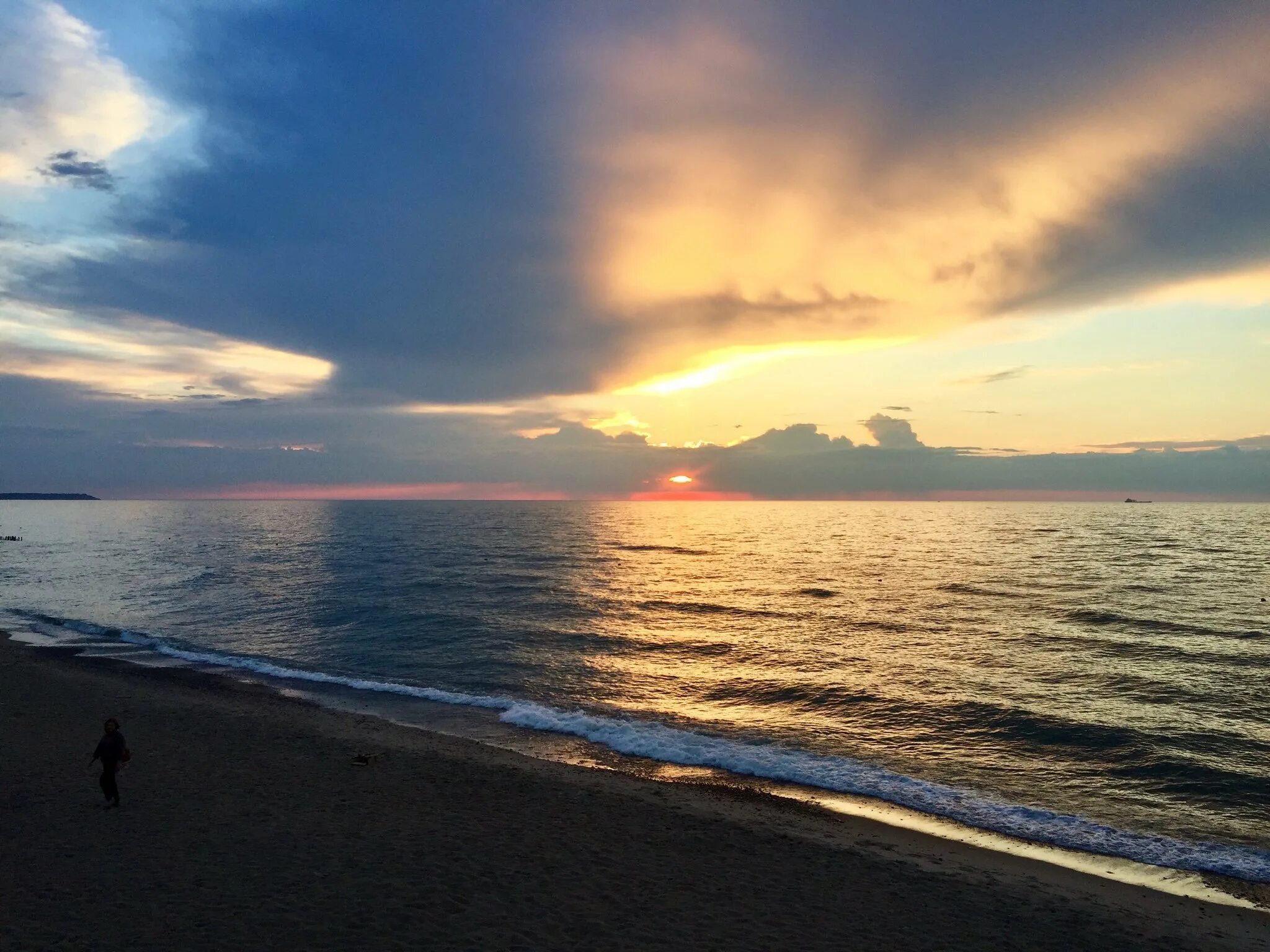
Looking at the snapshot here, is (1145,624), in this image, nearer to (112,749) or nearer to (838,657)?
(838,657)

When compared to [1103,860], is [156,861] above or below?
above

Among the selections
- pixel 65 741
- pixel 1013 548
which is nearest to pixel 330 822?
pixel 65 741

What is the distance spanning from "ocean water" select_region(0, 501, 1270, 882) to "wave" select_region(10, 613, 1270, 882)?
94mm

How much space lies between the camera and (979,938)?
12.7 meters

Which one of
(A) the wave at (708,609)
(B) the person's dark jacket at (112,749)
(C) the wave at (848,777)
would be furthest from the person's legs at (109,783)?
(A) the wave at (708,609)

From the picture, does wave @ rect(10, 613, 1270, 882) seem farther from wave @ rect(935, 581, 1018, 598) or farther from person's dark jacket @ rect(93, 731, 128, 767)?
wave @ rect(935, 581, 1018, 598)

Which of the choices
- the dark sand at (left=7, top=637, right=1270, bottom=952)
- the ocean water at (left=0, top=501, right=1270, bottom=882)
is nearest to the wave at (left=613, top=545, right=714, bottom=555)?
the ocean water at (left=0, top=501, right=1270, bottom=882)

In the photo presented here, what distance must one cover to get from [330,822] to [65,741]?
39.8 ft

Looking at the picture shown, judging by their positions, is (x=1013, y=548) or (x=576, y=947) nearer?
(x=576, y=947)

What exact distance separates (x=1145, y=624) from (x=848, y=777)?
34.2m

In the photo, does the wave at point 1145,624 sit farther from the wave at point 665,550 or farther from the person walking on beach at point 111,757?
the wave at point 665,550

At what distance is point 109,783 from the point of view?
1670 centimetres

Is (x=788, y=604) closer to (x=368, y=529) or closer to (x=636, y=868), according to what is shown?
(x=636, y=868)

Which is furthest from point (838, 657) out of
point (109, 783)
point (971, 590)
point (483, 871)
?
point (109, 783)
